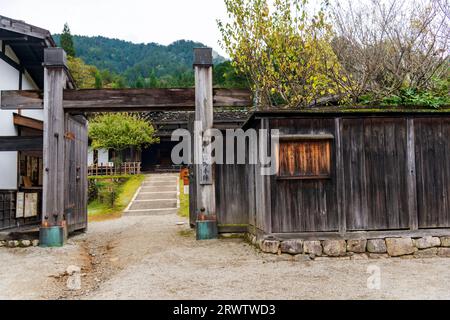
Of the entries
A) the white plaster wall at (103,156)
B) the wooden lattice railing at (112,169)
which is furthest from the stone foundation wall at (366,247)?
the white plaster wall at (103,156)

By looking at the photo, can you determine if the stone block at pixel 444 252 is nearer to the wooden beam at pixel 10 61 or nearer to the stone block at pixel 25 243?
the stone block at pixel 25 243

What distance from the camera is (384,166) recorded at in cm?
789

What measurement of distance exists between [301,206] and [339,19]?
352 inches

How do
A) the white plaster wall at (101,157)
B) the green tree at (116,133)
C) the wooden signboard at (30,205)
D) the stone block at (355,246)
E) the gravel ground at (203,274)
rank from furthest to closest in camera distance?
the white plaster wall at (101,157), the green tree at (116,133), the wooden signboard at (30,205), the stone block at (355,246), the gravel ground at (203,274)

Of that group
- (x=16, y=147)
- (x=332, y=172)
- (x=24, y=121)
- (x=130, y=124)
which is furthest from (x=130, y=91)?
(x=130, y=124)

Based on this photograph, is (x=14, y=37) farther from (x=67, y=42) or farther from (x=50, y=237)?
(x=67, y=42)

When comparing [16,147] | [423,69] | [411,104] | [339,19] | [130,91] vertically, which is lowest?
[16,147]

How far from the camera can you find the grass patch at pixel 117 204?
18.0 m

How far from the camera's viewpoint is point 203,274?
21.1ft

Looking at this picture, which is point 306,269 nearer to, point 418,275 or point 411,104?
point 418,275

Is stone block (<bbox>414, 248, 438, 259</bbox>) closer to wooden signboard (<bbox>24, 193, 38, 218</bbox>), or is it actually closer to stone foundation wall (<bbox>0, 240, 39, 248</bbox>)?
stone foundation wall (<bbox>0, 240, 39, 248</bbox>)

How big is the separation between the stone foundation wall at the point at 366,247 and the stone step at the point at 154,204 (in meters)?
12.1

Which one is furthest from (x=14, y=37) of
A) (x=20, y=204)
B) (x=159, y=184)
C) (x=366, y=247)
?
(x=159, y=184)

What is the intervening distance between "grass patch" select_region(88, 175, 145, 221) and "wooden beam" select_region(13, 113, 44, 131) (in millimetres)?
5686
